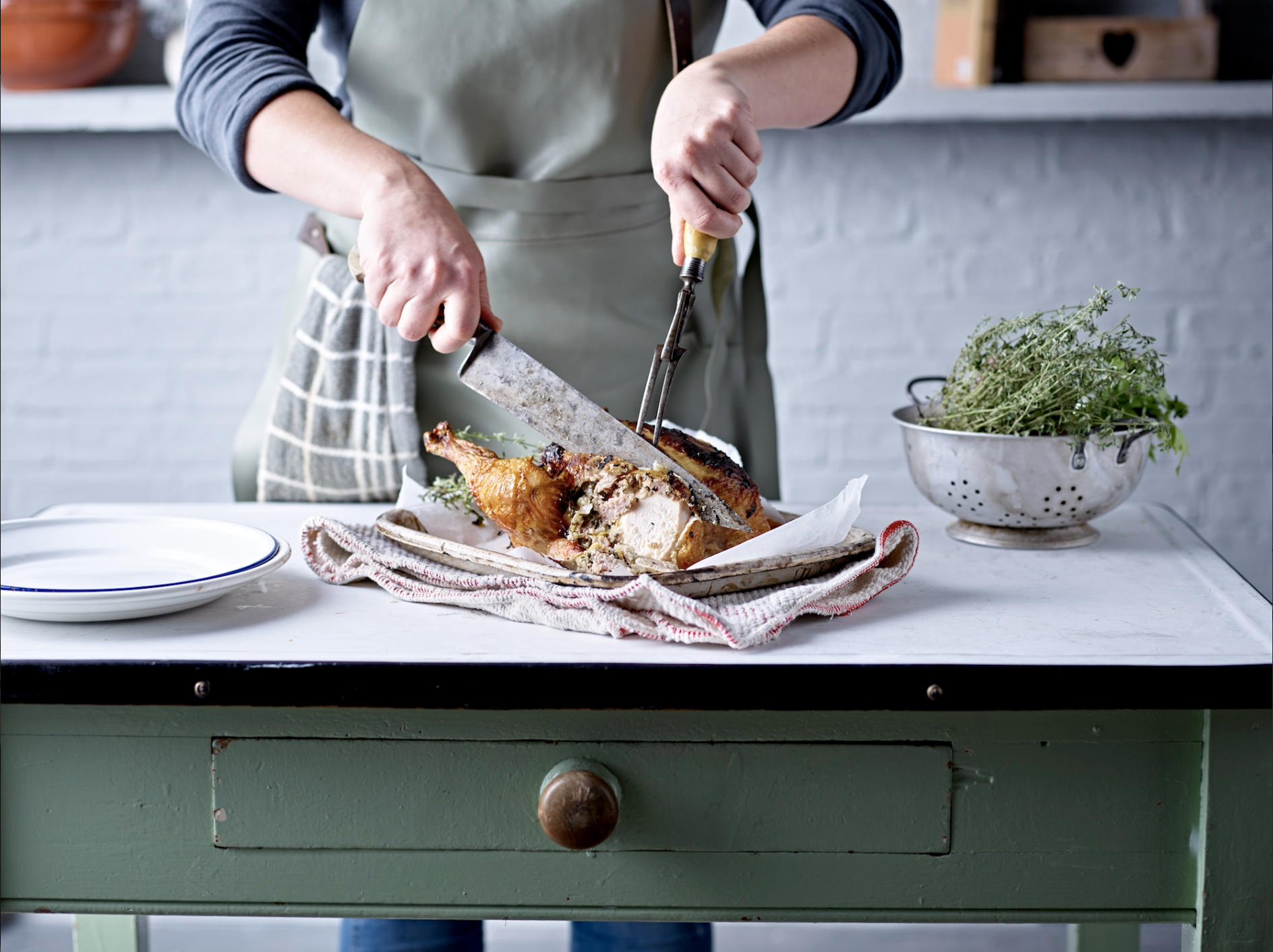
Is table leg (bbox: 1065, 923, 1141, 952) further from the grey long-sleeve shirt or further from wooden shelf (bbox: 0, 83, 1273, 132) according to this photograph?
wooden shelf (bbox: 0, 83, 1273, 132)

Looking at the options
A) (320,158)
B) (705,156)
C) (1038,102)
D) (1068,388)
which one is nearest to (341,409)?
(320,158)

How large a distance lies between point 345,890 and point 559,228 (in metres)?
0.78

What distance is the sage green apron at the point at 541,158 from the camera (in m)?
1.31

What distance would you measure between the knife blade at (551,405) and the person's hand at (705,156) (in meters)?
0.16

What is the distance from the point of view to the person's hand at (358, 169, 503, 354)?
0.99 metres

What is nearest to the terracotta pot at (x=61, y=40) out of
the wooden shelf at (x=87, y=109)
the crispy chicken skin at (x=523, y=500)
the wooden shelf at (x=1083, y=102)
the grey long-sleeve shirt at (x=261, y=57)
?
the wooden shelf at (x=87, y=109)

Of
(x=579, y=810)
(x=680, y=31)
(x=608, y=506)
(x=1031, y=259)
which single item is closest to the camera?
(x=579, y=810)

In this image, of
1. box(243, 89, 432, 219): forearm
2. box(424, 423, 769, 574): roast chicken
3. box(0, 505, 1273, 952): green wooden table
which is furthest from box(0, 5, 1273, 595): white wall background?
box(0, 505, 1273, 952): green wooden table

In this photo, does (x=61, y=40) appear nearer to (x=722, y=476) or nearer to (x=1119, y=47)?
(x=722, y=476)

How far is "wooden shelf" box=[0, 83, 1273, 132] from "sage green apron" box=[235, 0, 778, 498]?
962 mm

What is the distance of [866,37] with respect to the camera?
50.3 inches

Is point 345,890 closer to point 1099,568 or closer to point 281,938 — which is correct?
point 1099,568

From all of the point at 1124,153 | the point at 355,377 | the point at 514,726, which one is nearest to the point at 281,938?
the point at 355,377

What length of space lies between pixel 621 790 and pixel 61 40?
7.01 feet
